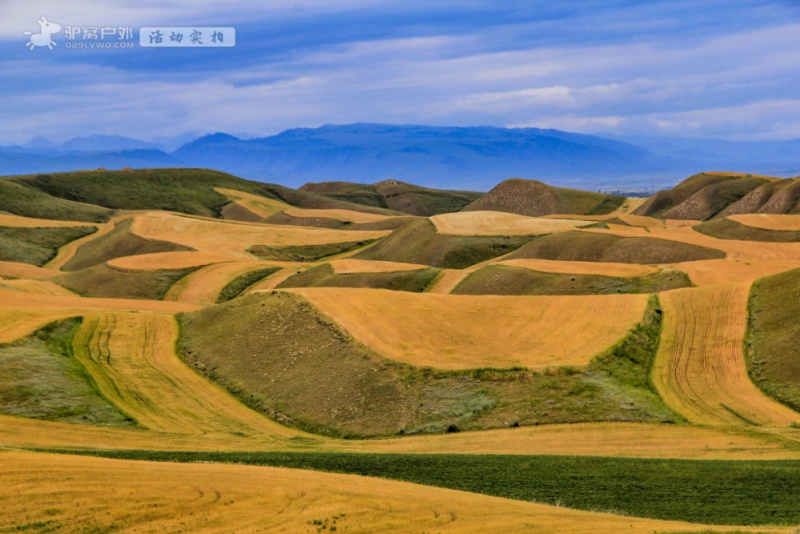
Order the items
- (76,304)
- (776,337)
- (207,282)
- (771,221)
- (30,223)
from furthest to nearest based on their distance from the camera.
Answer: (30,223) → (771,221) → (207,282) → (76,304) → (776,337)

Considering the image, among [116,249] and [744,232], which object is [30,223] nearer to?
[116,249]

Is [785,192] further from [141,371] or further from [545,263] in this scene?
[141,371]

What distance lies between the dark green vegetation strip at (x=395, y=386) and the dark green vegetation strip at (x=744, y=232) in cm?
6976

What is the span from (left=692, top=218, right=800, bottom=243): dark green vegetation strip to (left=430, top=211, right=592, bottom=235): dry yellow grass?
18323 mm

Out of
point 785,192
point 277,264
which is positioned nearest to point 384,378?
point 277,264

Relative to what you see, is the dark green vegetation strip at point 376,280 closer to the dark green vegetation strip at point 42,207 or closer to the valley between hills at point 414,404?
the valley between hills at point 414,404

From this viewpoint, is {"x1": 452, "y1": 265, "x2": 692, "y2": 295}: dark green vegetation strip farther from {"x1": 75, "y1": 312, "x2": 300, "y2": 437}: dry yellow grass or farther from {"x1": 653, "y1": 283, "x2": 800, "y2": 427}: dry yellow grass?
{"x1": 75, "y1": 312, "x2": 300, "y2": 437}: dry yellow grass

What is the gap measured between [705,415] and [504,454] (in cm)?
1187

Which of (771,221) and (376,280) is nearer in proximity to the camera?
(376,280)

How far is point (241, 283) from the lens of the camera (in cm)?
9425

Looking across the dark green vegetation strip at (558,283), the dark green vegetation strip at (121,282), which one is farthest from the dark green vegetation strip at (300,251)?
the dark green vegetation strip at (558,283)

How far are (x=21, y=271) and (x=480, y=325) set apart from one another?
7239cm

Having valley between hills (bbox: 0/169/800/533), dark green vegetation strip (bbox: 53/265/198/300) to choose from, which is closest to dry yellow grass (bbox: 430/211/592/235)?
valley between hills (bbox: 0/169/800/533)

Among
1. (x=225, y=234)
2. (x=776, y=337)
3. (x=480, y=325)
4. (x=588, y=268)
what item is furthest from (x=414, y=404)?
(x=225, y=234)
